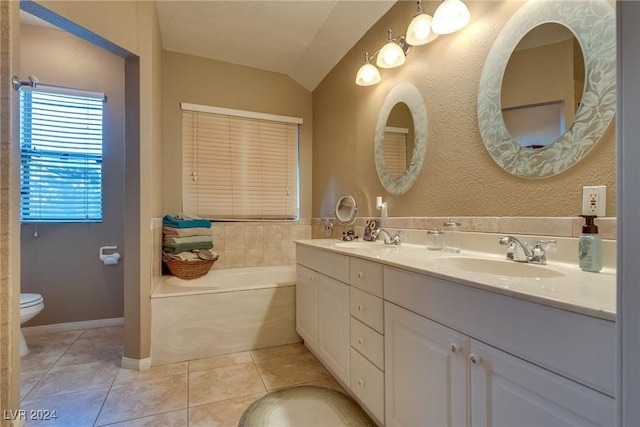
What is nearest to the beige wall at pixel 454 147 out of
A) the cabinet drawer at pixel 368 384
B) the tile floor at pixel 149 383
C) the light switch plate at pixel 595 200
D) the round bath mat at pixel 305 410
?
the light switch plate at pixel 595 200

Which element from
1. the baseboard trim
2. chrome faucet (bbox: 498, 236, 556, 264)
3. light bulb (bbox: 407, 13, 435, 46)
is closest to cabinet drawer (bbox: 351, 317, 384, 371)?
chrome faucet (bbox: 498, 236, 556, 264)

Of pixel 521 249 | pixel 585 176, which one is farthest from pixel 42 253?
pixel 585 176

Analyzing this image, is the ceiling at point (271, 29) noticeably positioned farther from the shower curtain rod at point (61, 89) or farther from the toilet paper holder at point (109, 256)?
the toilet paper holder at point (109, 256)

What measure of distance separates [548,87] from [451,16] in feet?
1.94

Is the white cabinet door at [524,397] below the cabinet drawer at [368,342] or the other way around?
the other way around

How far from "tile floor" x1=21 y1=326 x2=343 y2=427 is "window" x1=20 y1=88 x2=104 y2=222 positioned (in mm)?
1059

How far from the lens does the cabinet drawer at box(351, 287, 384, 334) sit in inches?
47.6

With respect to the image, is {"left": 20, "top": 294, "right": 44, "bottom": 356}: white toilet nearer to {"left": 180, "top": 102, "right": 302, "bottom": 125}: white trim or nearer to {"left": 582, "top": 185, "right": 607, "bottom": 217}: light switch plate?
{"left": 180, "top": 102, "right": 302, "bottom": 125}: white trim

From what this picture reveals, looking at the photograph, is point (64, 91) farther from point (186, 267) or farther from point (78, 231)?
point (186, 267)

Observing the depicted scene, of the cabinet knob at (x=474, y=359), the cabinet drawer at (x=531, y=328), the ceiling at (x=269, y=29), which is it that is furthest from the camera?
the ceiling at (x=269, y=29)

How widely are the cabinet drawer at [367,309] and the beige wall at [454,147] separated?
2.12ft

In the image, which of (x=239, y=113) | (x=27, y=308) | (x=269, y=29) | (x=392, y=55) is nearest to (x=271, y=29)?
(x=269, y=29)

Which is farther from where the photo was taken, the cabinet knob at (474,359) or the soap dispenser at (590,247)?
the soap dispenser at (590,247)

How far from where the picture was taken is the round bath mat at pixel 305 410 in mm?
1380
